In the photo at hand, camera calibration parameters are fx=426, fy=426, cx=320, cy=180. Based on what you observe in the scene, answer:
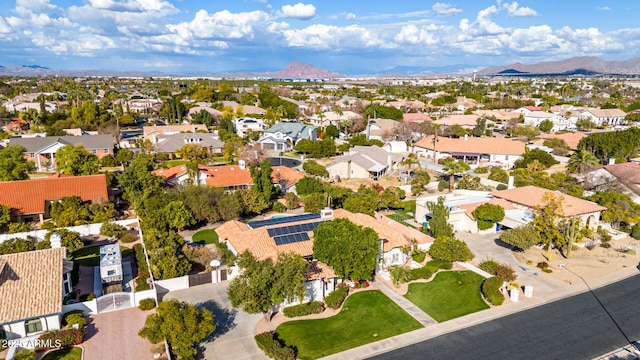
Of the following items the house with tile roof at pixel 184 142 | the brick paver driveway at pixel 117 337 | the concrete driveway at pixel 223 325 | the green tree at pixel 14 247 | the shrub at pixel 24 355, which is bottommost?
the concrete driveway at pixel 223 325

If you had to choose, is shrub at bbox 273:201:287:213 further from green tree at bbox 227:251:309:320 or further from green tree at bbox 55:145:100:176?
green tree at bbox 55:145:100:176

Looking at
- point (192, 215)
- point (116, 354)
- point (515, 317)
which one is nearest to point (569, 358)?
point (515, 317)

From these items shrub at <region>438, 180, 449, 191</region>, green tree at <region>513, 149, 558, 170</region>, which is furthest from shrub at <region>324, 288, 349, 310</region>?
green tree at <region>513, 149, 558, 170</region>

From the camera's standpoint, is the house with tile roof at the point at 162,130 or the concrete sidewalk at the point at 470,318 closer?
the concrete sidewalk at the point at 470,318

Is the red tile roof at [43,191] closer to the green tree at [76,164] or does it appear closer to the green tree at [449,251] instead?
the green tree at [76,164]

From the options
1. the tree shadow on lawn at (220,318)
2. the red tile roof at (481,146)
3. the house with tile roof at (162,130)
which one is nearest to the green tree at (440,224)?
the tree shadow on lawn at (220,318)

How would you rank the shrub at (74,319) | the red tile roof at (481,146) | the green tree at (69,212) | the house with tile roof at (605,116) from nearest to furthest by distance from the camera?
1. the shrub at (74,319)
2. the green tree at (69,212)
3. the red tile roof at (481,146)
4. the house with tile roof at (605,116)

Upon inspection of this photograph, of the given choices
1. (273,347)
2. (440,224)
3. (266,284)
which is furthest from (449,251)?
(273,347)

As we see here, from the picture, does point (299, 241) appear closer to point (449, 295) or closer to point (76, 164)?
point (449, 295)
